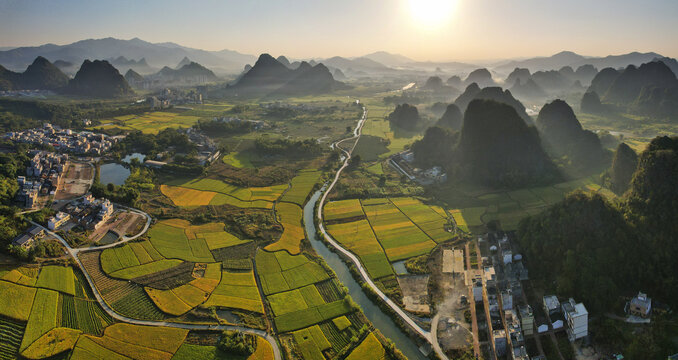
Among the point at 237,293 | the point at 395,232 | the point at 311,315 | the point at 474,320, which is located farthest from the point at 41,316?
the point at 474,320

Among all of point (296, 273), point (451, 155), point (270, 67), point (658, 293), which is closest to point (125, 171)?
point (296, 273)

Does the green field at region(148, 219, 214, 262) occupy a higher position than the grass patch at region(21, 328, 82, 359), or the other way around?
the green field at region(148, 219, 214, 262)

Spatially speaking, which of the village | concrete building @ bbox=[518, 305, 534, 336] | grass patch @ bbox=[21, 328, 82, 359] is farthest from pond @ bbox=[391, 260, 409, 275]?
the village

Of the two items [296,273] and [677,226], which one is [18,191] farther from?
[677,226]

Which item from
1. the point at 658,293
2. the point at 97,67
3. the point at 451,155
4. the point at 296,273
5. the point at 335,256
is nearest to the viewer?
the point at 658,293

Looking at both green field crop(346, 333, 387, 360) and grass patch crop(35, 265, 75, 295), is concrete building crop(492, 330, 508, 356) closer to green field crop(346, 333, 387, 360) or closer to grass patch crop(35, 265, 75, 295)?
green field crop(346, 333, 387, 360)

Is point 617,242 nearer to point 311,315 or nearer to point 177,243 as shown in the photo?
point 311,315

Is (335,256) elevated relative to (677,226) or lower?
lower
